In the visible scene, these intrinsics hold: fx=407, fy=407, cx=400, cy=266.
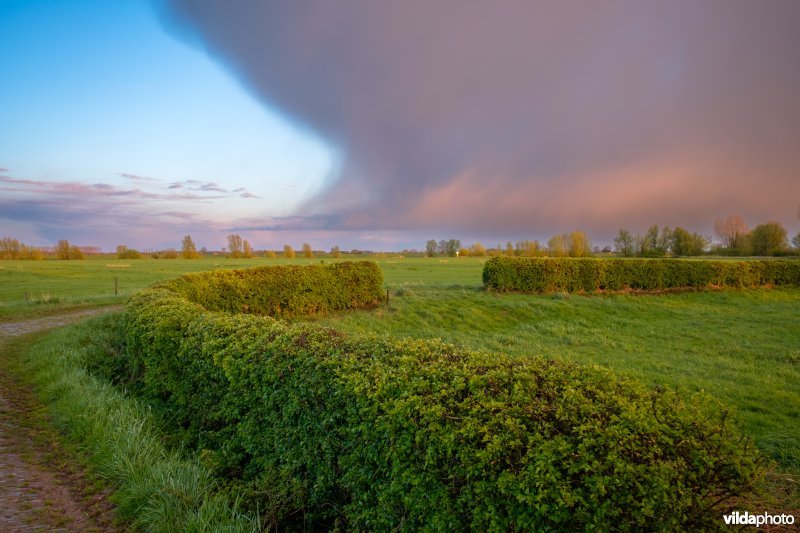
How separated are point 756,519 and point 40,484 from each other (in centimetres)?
654

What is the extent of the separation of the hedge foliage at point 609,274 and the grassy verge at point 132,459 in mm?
20363

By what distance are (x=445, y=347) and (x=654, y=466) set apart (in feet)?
7.94

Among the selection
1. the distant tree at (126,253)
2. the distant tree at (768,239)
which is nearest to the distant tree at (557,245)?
the distant tree at (768,239)

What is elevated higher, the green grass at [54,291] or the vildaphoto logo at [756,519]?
the vildaphoto logo at [756,519]

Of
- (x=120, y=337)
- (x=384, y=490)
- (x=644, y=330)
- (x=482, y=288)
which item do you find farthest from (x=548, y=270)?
(x=384, y=490)

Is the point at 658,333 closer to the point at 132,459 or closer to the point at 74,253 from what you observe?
the point at 132,459

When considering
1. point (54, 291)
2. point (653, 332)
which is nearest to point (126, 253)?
point (54, 291)

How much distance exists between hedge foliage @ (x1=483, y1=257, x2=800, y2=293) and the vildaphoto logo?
21801mm

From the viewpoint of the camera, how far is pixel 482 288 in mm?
25031

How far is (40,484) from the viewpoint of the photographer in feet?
14.9

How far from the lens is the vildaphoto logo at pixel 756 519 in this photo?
229 centimetres

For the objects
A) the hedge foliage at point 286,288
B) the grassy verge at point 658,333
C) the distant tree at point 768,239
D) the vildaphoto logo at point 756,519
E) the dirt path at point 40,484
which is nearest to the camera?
the vildaphoto logo at point 756,519

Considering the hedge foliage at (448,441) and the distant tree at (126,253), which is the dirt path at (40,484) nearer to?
the hedge foliage at (448,441)

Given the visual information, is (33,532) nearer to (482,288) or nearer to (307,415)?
(307,415)
